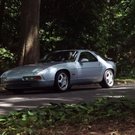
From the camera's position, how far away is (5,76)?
1698 centimetres

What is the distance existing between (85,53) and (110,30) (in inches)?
532

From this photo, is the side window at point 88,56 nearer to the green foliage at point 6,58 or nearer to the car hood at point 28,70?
the car hood at point 28,70

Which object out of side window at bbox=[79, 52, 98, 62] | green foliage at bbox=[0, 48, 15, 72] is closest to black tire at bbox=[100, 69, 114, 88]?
side window at bbox=[79, 52, 98, 62]

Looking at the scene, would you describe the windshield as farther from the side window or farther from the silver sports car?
the side window

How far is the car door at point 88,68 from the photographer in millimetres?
18266

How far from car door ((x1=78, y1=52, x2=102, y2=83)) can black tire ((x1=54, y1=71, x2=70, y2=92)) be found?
0.75 m

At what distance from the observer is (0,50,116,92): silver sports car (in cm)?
1666

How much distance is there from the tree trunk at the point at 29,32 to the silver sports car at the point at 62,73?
7.54 ft

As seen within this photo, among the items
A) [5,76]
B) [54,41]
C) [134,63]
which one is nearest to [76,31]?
[54,41]

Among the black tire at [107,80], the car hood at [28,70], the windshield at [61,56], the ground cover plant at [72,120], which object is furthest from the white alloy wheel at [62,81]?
the ground cover plant at [72,120]

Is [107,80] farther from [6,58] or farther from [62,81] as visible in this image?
[6,58]

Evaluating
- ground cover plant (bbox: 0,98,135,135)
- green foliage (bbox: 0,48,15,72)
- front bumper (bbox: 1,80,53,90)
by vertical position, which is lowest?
ground cover plant (bbox: 0,98,135,135)

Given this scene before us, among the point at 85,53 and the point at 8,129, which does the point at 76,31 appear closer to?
the point at 85,53

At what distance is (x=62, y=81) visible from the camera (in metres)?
17.3
